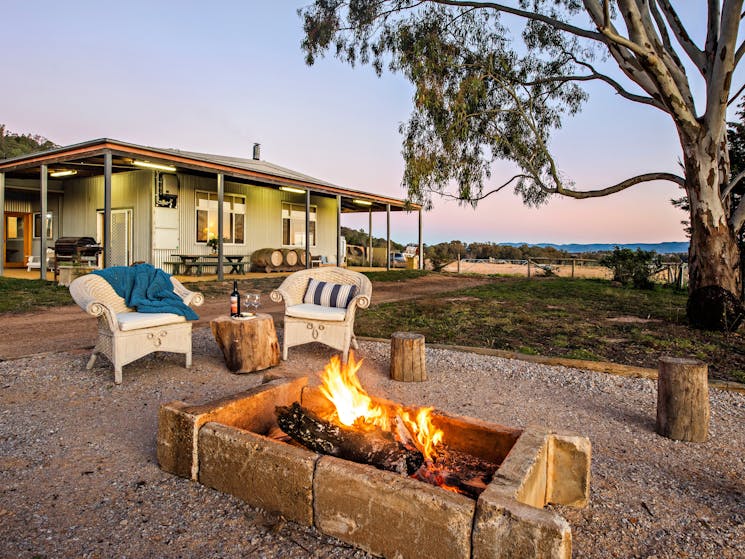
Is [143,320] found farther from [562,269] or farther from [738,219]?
[562,269]

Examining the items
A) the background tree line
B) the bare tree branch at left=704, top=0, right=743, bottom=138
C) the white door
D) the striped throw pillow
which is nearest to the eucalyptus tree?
the bare tree branch at left=704, top=0, right=743, bottom=138

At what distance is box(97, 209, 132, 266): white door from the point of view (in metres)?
13.6

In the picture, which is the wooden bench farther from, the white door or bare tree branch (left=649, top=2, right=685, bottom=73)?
bare tree branch (left=649, top=2, right=685, bottom=73)

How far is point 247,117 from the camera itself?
1836 cm

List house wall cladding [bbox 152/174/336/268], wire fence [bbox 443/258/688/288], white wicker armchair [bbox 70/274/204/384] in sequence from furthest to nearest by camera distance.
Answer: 1. wire fence [bbox 443/258/688/288]
2. house wall cladding [bbox 152/174/336/268]
3. white wicker armchair [bbox 70/274/204/384]

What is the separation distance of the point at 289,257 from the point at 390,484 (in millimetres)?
13975

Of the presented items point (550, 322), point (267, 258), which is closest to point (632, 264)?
point (550, 322)

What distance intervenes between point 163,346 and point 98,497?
2090 mm

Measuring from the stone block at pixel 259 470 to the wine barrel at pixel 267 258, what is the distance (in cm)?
1302

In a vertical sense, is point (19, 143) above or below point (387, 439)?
above

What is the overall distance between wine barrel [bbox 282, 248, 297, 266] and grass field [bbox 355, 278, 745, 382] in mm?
6298

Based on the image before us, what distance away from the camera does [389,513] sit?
172 cm

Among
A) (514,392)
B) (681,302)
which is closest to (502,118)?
(681,302)

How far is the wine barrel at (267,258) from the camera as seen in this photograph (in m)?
15.0
